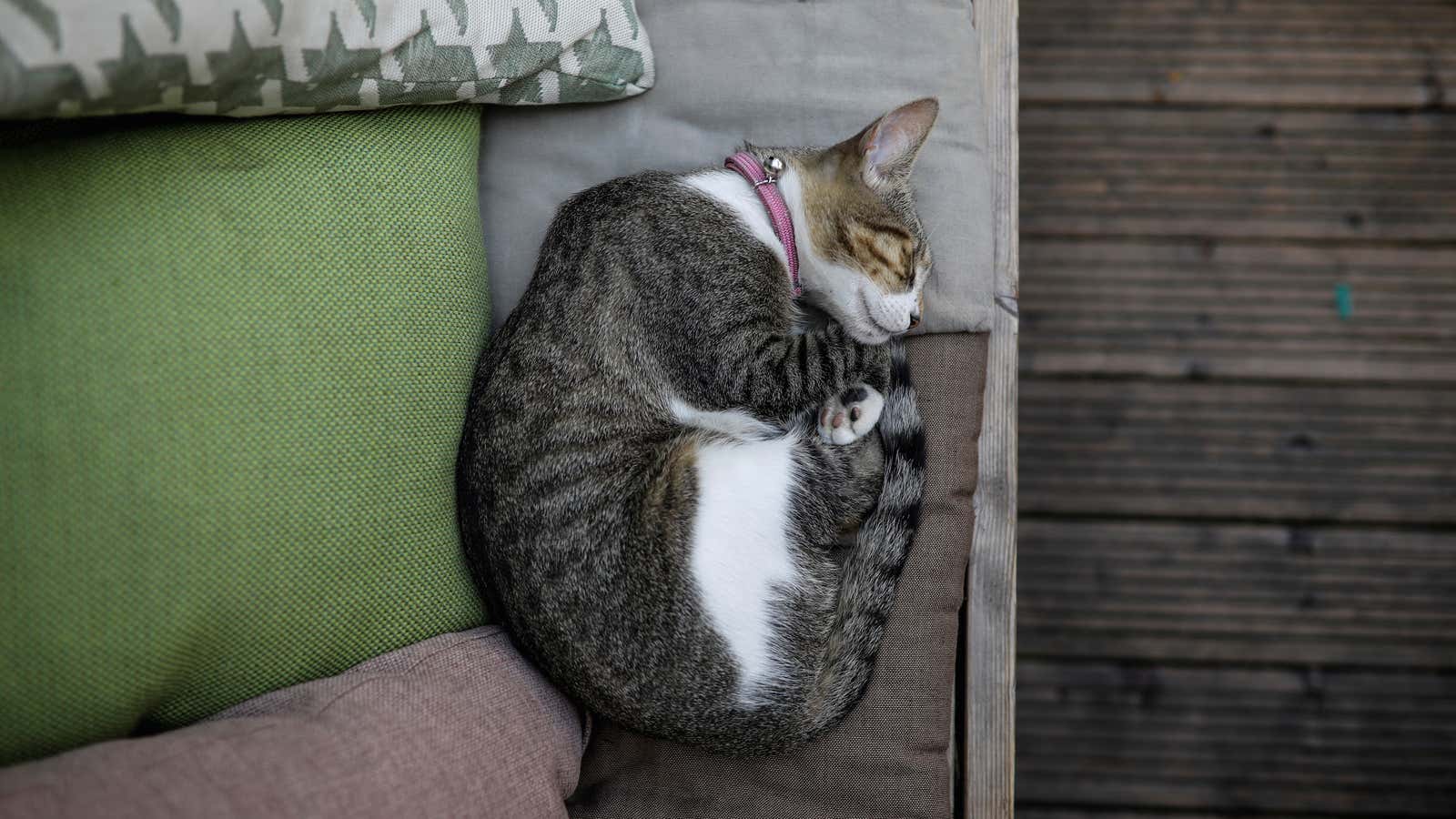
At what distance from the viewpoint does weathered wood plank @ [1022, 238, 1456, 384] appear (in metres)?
1.97

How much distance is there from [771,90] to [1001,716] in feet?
3.67

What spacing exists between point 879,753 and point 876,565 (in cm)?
27

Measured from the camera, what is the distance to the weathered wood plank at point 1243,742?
1899 mm

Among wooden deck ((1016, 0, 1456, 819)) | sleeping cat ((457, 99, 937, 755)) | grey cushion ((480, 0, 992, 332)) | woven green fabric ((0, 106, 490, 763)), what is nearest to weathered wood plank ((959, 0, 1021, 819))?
grey cushion ((480, 0, 992, 332))

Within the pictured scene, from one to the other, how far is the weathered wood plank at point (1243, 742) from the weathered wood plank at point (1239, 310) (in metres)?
0.69

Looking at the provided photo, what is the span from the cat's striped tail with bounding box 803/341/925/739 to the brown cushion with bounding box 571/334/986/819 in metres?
0.03

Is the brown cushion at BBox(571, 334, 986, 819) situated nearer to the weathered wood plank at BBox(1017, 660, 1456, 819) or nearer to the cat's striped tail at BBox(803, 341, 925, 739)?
the cat's striped tail at BBox(803, 341, 925, 739)

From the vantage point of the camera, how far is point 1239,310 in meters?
1.99

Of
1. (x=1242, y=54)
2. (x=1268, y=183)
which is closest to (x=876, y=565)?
(x=1268, y=183)

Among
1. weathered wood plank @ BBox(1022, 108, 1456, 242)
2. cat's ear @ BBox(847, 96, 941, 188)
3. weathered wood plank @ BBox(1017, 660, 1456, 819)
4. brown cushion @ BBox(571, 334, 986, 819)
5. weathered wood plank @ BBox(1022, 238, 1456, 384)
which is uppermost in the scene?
cat's ear @ BBox(847, 96, 941, 188)

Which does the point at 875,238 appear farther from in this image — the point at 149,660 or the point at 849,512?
the point at 149,660

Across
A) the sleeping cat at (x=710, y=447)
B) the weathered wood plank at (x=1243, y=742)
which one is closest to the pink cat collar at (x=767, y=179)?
the sleeping cat at (x=710, y=447)

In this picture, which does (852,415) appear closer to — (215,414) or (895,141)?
(895,141)

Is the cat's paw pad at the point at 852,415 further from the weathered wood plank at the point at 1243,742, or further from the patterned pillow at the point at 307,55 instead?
the weathered wood plank at the point at 1243,742
